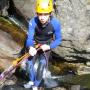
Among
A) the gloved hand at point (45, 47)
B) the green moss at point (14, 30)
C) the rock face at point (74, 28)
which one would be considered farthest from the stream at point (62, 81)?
the gloved hand at point (45, 47)

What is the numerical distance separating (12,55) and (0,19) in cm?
248

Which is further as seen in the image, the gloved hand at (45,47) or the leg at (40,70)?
the leg at (40,70)

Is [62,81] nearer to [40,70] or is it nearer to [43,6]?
[40,70]

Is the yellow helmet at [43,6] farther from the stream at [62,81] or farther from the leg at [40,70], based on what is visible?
the stream at [62,81]

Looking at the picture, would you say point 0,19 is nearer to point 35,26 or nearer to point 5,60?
A: point 5,60

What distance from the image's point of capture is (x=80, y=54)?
11.4m

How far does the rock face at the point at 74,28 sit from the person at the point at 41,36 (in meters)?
2.43

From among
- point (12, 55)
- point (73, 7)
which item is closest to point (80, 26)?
point (73, 7)

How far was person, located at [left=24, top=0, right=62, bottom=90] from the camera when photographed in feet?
26.7

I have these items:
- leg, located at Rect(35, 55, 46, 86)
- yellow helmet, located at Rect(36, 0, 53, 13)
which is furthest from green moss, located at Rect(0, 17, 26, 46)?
yellow helmet, located at Rect(36, 0, 53, 13)

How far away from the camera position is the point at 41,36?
877 centimetres

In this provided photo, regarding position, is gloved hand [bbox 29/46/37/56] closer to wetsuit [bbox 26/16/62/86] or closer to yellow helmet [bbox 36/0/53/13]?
wetsuit [bbox 26/16/62/86]

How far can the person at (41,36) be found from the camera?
26.7 feet

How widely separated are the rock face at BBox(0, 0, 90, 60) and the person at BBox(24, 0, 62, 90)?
2.43 metres
